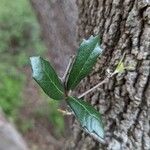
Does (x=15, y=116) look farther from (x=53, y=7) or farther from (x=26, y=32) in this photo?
(x=53, y=7)

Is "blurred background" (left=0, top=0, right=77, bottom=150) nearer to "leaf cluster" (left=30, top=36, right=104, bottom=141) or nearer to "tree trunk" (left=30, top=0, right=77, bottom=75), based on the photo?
"tree trunk" (left=30, top=0, right=77, bottom=75)

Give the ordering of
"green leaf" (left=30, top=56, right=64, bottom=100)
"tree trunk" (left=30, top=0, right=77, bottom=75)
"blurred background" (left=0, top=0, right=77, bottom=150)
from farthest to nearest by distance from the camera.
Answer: "blurred background" (left=0, top=0, right=77, bottom=150) < "tree trunk" (left=30, top=0, right=77, bottom=75) < "green leaf" (left=30, top=56, right=64, bottom=100)

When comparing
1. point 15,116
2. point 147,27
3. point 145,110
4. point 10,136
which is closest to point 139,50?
point 147,27

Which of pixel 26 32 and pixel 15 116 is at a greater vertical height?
pixel 26 32

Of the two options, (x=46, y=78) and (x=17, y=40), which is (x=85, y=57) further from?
(x=17, y=40)

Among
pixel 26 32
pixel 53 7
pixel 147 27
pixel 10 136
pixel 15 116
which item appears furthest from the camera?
pixel 26 32

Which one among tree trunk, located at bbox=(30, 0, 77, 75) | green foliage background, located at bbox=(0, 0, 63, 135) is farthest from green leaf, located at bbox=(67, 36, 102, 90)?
green foliage background, located at bbox=(0, 0, 63, 135)
